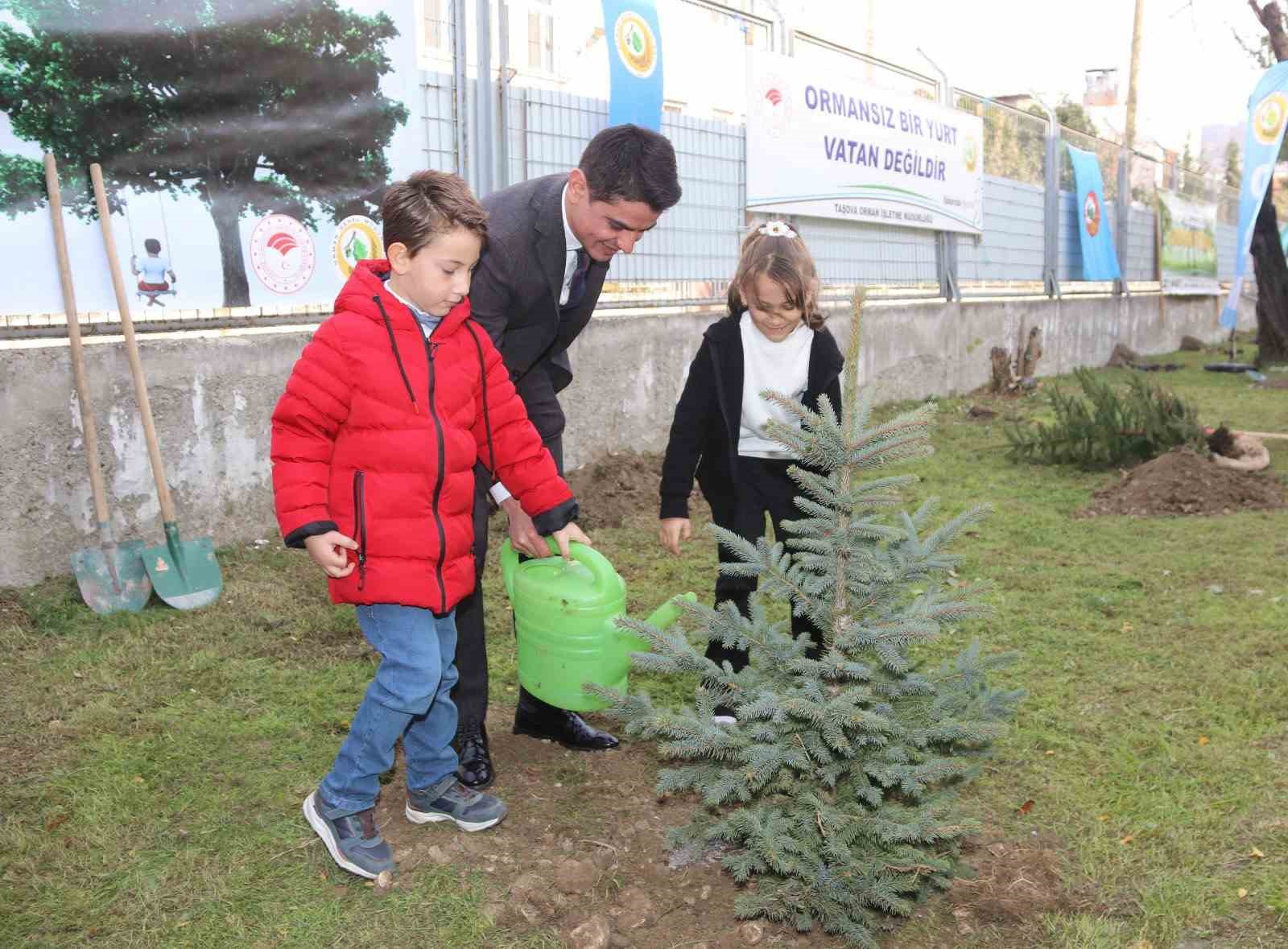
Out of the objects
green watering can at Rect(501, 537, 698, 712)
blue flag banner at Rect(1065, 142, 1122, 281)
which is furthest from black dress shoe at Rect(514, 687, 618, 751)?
blue flag banner at Rect(1065, 142, 1122, 281)

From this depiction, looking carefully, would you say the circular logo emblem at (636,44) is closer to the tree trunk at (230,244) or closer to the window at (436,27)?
the window at (436,27)

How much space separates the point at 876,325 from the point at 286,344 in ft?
20.3

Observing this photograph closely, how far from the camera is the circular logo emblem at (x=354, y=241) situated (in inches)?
216

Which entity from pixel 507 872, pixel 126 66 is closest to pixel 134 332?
pixel 126 66

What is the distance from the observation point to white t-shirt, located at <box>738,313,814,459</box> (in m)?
3.19

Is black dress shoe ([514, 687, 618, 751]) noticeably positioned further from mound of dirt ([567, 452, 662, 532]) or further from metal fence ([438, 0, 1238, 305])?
metal fence ([438, 0, 1238, 305])

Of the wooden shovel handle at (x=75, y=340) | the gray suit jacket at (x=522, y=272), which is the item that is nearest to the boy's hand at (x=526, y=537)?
the gray suit jacket at (x=522, y=272)

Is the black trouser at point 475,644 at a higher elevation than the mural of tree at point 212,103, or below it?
below

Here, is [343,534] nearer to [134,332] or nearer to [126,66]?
[134,332]

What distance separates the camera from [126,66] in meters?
4.71

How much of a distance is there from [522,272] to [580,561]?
2.54 ft

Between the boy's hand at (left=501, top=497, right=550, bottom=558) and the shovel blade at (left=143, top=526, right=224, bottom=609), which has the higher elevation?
the boy's hand at (left=501, top=497, right=550, bottom=558)

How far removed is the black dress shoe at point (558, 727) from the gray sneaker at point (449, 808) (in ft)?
1.63

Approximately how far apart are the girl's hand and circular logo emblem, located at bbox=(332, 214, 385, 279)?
3172 mm
